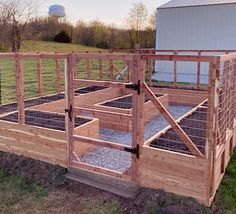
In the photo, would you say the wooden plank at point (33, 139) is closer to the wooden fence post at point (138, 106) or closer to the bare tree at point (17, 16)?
the wooden fence post at point (138, 106)

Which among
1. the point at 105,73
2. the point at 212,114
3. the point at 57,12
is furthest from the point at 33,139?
the point at 57,12

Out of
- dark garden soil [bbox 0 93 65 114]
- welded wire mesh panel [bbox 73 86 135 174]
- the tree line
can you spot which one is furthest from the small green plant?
dark garden soil [bbox 0 93 65 114]

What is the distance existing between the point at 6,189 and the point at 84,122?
174cm

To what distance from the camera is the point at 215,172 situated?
12.3 ft

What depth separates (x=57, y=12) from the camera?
2469 centimetres

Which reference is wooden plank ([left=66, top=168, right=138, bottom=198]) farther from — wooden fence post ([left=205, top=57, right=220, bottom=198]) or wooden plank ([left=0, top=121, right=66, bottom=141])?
wooden fence post ([left=205, top=57, right=220, bottom=198])

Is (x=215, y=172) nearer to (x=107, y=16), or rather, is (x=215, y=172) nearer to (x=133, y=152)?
(x=133, y=152)

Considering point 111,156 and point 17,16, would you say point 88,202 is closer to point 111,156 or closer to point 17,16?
point 111,156

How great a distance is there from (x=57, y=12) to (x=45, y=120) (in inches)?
820

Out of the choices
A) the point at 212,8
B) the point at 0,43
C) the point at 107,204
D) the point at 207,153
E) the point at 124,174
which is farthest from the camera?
the point at 0,43

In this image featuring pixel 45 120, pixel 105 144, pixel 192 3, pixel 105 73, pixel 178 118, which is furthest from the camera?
pixel 192 3

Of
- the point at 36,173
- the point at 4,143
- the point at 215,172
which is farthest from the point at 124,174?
the point at 4,143

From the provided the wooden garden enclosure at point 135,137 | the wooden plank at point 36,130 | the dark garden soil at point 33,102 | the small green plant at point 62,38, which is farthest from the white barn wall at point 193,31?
the small green plant at point 62,38

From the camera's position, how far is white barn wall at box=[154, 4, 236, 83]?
44.2ft
